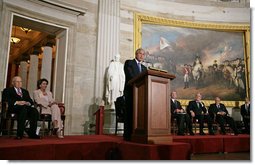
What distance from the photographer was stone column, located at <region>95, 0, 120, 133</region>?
8.09 metres

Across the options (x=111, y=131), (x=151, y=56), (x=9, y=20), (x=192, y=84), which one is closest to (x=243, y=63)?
(x=192, y=84)

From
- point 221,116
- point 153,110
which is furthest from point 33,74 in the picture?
point 153,110

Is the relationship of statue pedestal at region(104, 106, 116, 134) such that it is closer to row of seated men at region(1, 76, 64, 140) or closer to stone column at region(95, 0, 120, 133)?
stone column at region(95, 0, 120, 133)

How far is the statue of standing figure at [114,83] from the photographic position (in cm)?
759

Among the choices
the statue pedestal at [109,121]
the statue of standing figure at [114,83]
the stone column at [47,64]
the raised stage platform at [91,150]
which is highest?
the stone column at [47,64]

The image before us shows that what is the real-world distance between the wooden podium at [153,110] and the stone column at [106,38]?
14.8 feet

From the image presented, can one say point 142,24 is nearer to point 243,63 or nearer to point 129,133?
point 243,63

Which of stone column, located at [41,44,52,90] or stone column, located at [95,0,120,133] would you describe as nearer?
stone column, located at [95,0,120,133]

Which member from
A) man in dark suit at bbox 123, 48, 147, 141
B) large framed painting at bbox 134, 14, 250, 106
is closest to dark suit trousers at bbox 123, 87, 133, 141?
man in dark suit at bbox 123, 48, 147, 141

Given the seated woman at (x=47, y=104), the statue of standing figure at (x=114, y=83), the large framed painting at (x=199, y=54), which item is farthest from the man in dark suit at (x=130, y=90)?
the large framed painting at (x=199, y=54)

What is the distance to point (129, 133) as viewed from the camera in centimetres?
409

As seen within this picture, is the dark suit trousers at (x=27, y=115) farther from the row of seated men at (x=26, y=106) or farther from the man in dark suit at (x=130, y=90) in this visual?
the man in dark suit at (x=130, y=90)

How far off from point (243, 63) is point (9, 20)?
7926 millimetres

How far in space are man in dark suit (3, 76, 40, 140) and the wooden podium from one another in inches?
76.4
